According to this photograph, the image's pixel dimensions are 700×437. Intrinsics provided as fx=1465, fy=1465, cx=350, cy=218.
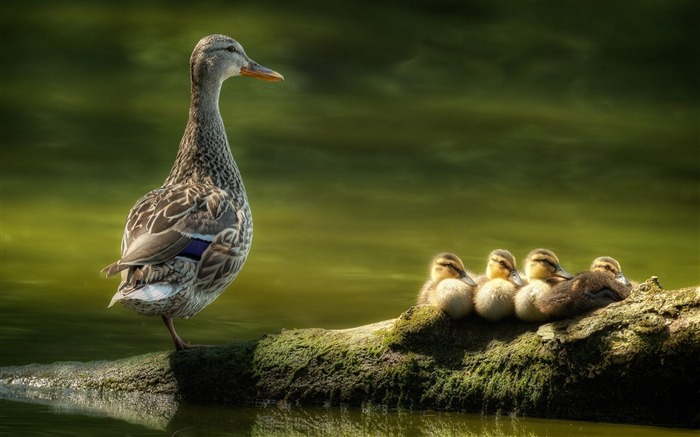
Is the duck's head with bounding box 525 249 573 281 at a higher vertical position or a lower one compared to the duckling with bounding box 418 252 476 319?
higher

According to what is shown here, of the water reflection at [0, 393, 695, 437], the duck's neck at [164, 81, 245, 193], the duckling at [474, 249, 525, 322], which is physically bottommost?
the water reflection at [0, 393, 695, 437]

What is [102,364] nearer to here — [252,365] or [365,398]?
[252,365]

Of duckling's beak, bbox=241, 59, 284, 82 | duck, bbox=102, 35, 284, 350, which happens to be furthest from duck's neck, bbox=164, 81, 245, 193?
duckling's beak, bbox=241, 59, 284, 82

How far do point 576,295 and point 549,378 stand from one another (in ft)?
1.25

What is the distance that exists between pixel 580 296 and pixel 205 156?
256 cm

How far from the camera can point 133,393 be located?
682 cm

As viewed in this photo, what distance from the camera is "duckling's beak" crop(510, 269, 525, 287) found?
21.9 ft

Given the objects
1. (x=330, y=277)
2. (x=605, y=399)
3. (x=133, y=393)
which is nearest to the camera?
(x=605, y=399)

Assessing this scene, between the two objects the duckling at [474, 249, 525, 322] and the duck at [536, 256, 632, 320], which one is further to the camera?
the duckling at [474, 249, 525, 322]

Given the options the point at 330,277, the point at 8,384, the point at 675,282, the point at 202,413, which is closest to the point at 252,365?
the point at 202,413

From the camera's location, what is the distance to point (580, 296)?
6383 millimetres

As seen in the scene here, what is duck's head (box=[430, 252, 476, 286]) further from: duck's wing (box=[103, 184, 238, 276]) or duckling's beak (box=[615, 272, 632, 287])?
duck's wing (box=[103, 184, 238, 276])

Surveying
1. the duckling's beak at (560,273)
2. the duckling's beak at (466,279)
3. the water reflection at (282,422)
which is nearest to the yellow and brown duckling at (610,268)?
the duckling's beak at (560,273)

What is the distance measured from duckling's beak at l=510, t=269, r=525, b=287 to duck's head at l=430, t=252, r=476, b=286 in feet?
0.62
